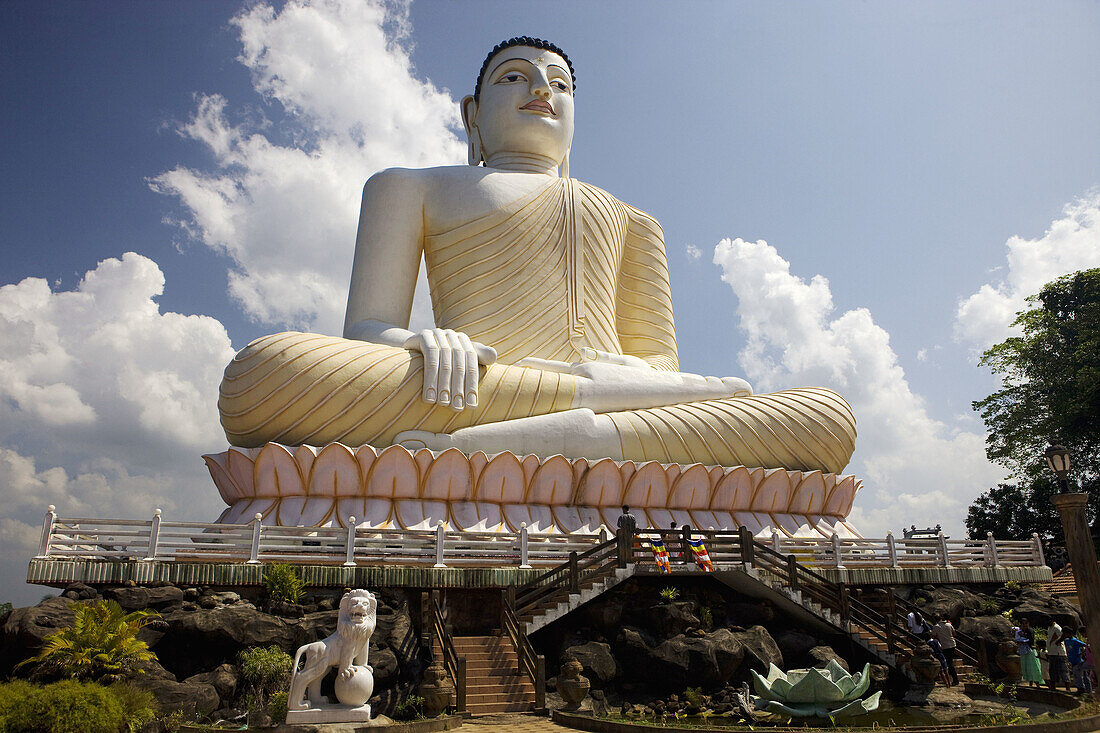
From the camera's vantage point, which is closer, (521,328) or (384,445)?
Result: (384,445)

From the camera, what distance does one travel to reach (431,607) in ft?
30.3

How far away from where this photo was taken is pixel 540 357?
1611 centimetres

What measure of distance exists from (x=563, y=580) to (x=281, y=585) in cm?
329

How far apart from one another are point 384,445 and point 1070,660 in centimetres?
992

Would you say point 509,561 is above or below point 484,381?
below

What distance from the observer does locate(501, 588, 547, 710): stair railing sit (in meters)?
8.29

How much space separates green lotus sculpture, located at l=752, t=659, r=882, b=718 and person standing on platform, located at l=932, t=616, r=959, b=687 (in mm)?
3008

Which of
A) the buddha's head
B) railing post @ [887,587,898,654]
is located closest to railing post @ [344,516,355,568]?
railing post @ [887,587,898,654]

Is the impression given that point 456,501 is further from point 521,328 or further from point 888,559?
point 888,559

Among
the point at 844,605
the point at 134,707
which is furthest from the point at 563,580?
the point at 134,707

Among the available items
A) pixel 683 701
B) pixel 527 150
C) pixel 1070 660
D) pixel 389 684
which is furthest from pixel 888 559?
pixel 527 150

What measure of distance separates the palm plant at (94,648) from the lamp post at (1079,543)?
870 centimetres

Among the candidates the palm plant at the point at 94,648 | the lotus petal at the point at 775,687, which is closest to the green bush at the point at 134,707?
the palm plant at the point at 94,648

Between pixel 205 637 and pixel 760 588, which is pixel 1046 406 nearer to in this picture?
pixel 760 588
